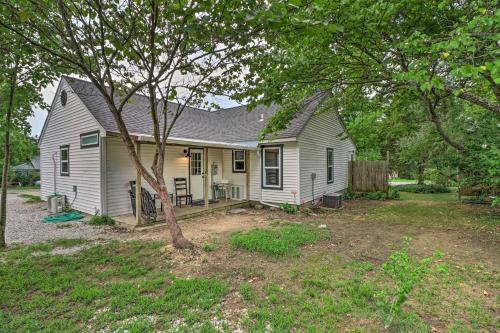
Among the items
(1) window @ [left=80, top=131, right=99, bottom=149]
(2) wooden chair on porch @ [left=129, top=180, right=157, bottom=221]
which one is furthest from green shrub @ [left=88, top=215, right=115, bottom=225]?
(1) window @ [left=80, top=131, right=99, bottom=149]

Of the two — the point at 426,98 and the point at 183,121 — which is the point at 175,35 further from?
the point at 183,121

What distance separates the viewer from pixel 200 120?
40.7ft

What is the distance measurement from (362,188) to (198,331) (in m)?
12.2

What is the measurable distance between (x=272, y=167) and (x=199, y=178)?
3064 mm

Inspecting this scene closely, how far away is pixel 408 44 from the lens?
3.71 meters

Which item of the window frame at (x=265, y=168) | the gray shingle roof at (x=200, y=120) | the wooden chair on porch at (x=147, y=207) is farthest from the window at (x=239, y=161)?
the wooden chair on porch at (x=147, y=207)

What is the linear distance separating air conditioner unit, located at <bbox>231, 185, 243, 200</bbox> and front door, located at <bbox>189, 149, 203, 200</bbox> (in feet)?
4.49

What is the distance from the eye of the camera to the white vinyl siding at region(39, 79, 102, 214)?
758 cm

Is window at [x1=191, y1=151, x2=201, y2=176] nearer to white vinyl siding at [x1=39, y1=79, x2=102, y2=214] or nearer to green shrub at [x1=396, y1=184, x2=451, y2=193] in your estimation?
white vinyl siding at [x1=39, y1=79, x2=102, y2=214]

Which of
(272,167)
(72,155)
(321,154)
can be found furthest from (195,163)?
(321,154)

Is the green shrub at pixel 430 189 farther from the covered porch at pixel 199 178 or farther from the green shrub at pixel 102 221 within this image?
the green shrub at pixel 102 221

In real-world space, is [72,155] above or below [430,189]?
above

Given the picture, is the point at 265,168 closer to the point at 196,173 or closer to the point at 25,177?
the point at 196,173

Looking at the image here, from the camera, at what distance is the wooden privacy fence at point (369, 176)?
39.3ft
